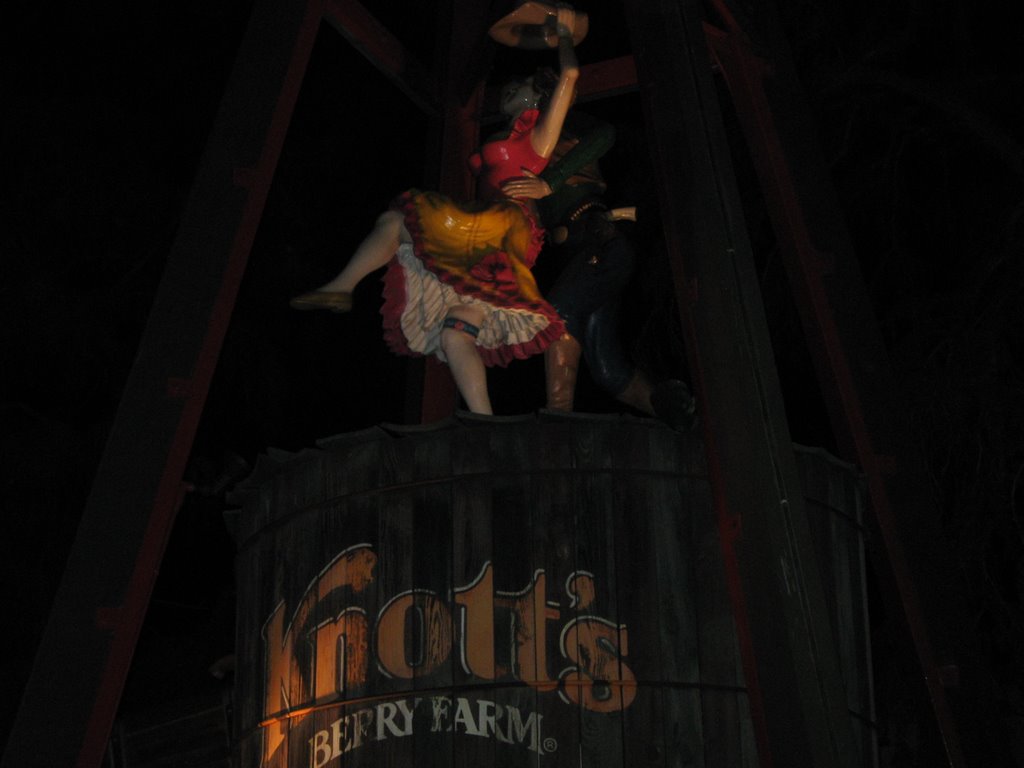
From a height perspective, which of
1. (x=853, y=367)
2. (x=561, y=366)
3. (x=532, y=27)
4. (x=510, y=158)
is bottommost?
(x=853, y=367)

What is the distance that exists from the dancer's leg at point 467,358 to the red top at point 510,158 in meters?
0.65

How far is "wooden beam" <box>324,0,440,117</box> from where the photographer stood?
8.90 metres

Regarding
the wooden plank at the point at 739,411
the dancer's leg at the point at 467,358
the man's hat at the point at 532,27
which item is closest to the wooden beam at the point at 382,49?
the man's hat at the point at 532,27

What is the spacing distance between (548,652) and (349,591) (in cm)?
79

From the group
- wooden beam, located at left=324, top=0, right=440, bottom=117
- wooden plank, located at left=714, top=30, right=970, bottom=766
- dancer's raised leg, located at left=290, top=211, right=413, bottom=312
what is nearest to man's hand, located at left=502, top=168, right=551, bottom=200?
dancer's raised leg, located at left=290, top=211, right=413, bottom=312

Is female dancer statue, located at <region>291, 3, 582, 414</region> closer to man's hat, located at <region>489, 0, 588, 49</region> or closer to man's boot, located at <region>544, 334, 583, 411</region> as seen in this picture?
man's hat, located at <region>489, 0, 588, 49</region>

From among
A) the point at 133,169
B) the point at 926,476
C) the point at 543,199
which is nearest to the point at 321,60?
the point at 133,169

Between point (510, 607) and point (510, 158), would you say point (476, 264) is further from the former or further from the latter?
point (510, 607)

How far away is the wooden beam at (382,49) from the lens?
29.2 ft

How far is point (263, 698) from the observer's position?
24.8 ft

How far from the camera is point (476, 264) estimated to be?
829 cm

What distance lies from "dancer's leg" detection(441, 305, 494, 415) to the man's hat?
1.24 m

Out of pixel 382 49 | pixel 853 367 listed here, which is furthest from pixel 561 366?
pixel 382 49

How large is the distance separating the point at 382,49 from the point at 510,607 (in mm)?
3338
